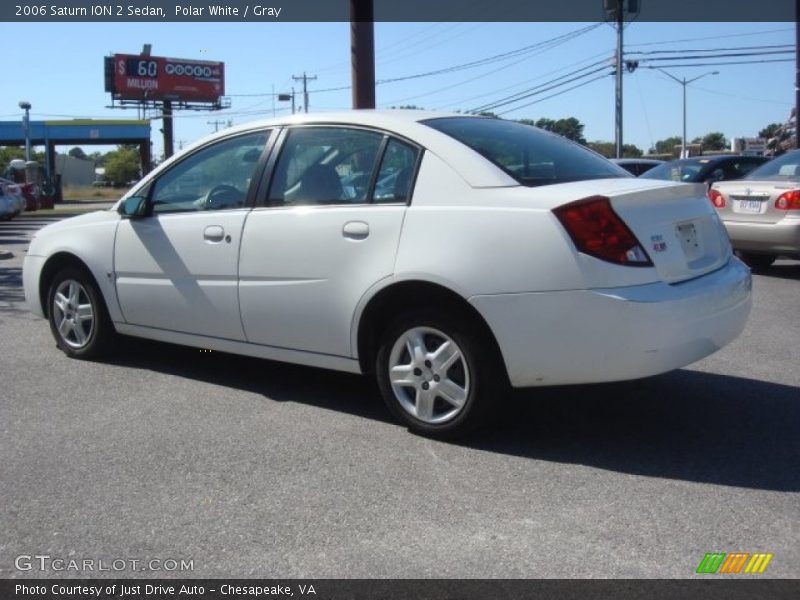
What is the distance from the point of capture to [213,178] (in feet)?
17.6

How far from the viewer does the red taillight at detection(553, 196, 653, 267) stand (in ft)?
12.9

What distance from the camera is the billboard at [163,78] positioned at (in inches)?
2490

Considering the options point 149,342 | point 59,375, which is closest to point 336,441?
point 59,375

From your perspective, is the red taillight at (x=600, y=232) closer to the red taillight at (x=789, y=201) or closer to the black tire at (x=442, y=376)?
the black tire at (x=442, y=376)

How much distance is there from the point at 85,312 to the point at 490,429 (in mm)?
3108

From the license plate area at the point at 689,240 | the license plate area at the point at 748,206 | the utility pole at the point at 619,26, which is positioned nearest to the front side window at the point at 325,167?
the license plate area at the point at 689,240

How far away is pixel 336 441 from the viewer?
14.6 ft

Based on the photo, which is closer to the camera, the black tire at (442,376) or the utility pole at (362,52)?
the black tire at (442,376)

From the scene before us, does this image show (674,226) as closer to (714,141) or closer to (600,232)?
(600,232)
